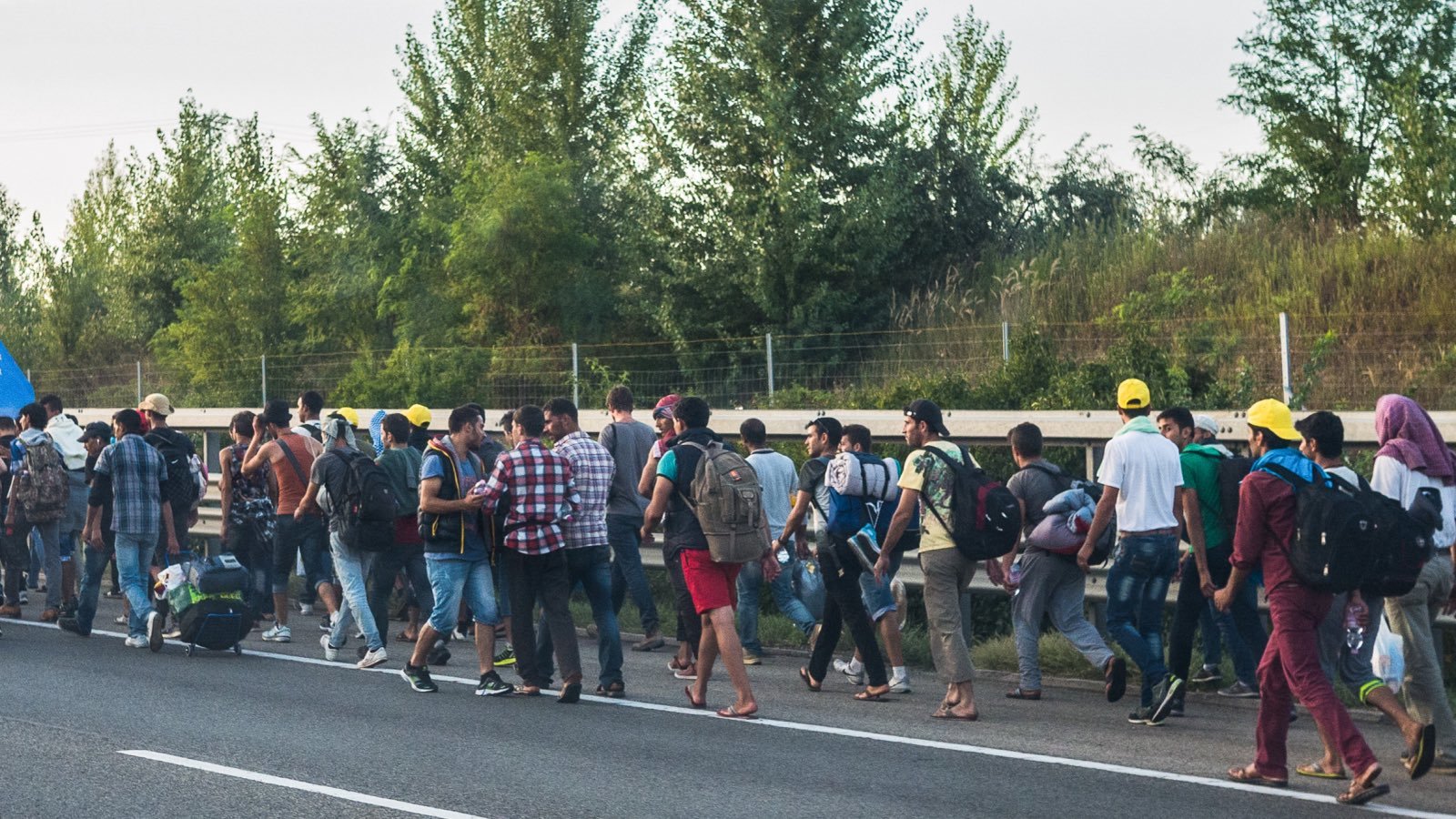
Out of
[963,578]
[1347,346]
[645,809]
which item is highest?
[1347,346]

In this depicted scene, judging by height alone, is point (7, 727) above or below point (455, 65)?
below

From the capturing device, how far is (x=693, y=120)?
2833 centimetres

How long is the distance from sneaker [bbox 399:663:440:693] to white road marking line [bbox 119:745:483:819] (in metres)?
2.39

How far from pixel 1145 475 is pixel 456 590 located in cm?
424

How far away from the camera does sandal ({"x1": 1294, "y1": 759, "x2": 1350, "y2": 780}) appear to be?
26.9 feet

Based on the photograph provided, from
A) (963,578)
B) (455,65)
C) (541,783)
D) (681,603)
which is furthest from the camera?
(455,65)

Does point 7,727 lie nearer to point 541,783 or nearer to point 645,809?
point 541,783

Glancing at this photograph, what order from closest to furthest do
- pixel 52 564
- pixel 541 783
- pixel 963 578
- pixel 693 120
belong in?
pixel 541 783, pixel 963 578, pixel 52 564, pixel 693 120

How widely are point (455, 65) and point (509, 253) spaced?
25.8 ft

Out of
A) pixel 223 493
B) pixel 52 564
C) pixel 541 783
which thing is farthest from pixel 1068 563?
pixel 52 564

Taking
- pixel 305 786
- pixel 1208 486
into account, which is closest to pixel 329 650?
pixel 305 786

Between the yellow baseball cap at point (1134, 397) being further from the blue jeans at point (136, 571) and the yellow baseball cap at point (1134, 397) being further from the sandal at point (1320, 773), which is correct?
the blue jeans at point (136, 571)

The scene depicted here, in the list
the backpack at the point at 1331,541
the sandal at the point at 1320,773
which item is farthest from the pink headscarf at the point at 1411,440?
the sandal at the point at 1320,773

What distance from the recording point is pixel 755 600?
41.7 feet
